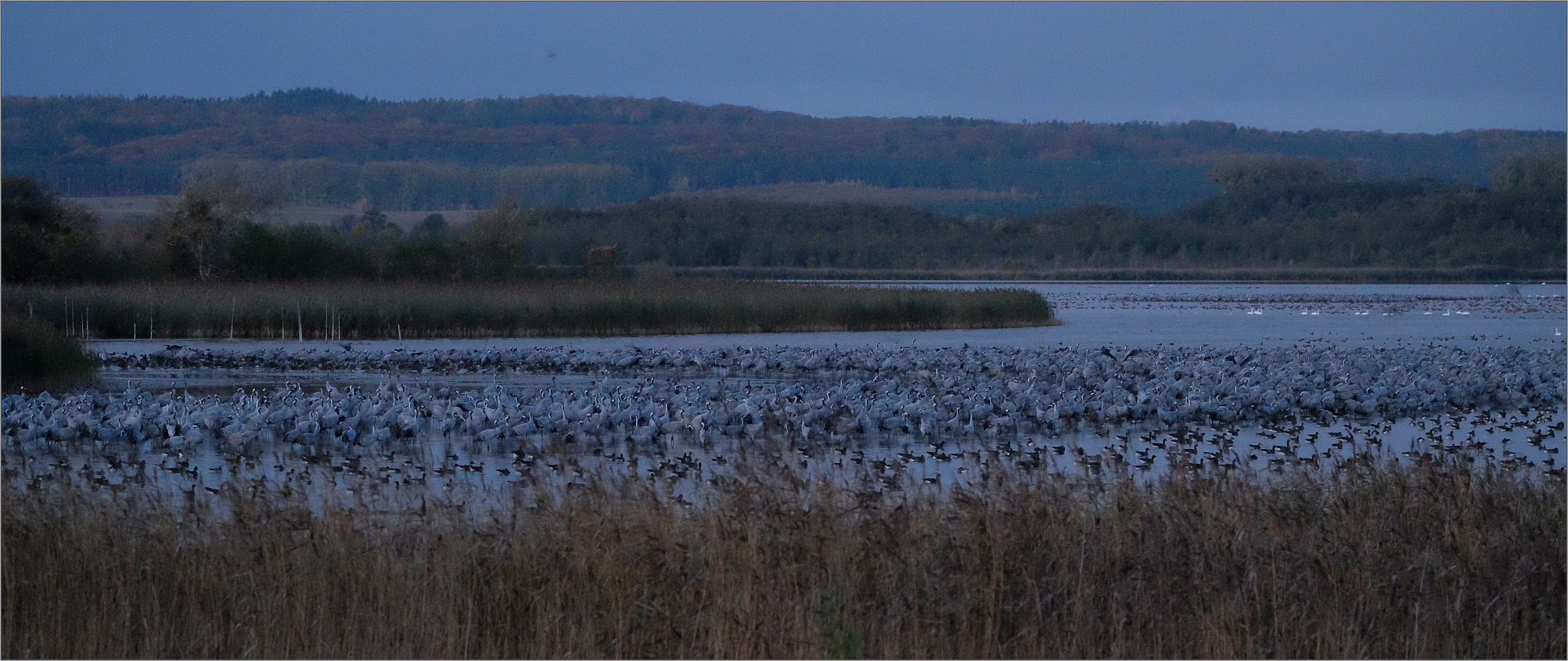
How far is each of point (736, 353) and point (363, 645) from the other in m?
15.2

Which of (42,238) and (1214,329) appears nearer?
(1214,329)

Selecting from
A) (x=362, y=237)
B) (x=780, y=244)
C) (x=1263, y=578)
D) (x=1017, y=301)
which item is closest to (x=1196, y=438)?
(x=1263, y=578)

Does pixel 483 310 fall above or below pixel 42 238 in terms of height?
below

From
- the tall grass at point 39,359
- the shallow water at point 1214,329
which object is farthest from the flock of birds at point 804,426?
the shallow water at point 1214,329

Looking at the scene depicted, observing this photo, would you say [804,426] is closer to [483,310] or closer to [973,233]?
[483,310]

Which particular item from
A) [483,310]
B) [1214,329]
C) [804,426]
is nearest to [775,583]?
[804,426]

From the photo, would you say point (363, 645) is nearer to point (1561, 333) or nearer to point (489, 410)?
point (489, 410)

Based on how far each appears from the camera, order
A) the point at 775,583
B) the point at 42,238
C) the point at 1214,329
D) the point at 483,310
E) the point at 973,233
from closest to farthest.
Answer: the point at 775,583, the point at 483,310, the point at 1214,329, the point at 42,238, the point at 973,233

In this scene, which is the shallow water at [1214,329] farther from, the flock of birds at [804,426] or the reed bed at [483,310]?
the flock of birds at [804,426]

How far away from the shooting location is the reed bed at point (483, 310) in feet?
83.0

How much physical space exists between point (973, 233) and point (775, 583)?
8892 cm

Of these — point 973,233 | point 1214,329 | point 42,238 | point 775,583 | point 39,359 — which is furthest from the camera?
point 973,233

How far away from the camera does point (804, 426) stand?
1197 cm

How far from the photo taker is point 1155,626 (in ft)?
17.9
